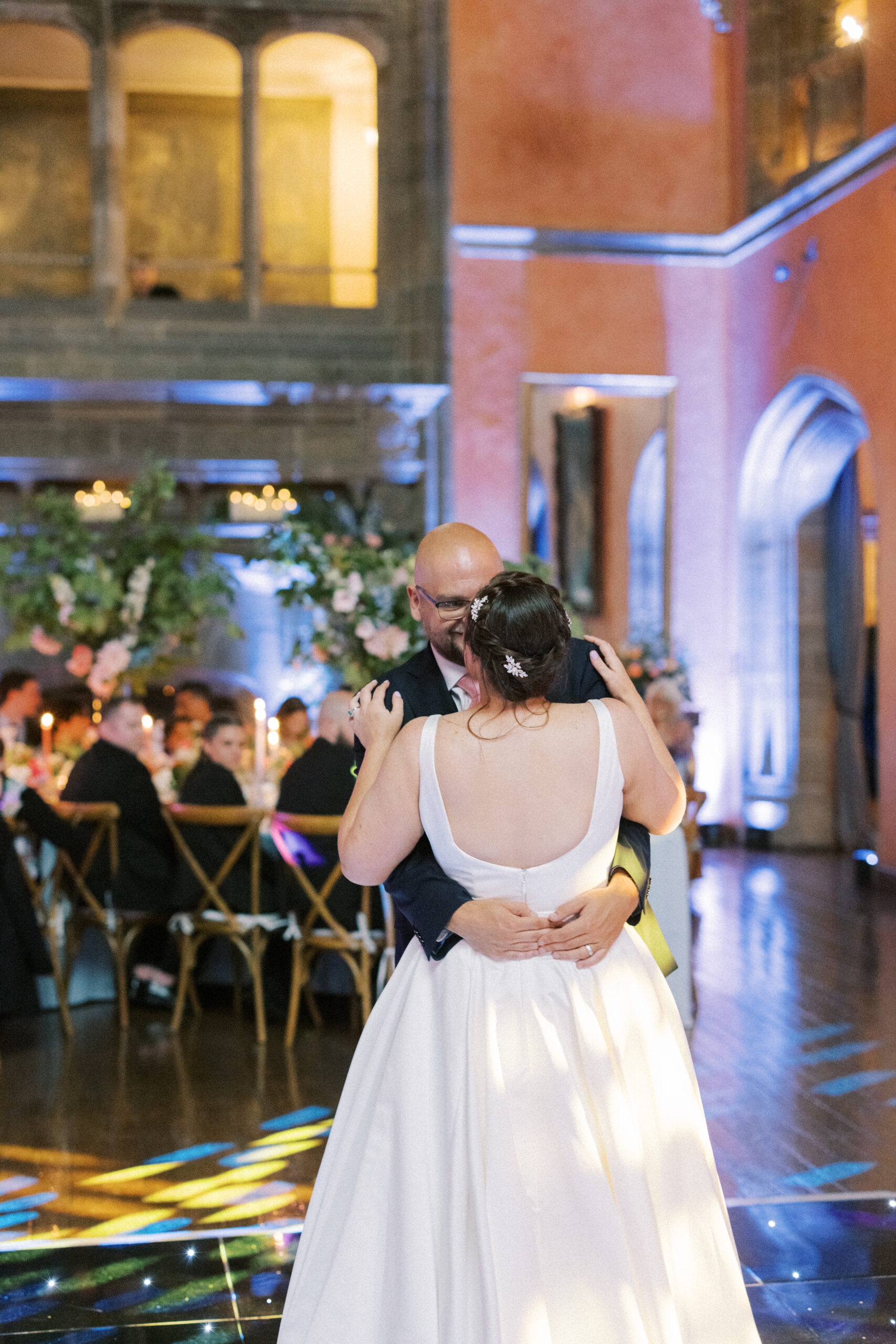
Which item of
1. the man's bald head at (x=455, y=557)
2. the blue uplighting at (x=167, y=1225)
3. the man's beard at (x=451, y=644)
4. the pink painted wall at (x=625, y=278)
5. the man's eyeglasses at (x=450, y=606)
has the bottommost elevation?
the blue uplighting at (x=167, y=1225)

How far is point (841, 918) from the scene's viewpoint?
25.5 ft

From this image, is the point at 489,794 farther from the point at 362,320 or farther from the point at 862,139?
the point at 362,320

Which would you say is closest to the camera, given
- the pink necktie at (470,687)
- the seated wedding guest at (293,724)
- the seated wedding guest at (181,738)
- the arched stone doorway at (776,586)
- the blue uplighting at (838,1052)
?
the pink necktie at (470,687)

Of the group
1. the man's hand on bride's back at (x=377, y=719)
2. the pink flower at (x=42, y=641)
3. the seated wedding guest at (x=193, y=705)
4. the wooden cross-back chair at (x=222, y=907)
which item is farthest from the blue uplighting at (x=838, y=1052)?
the seated wedding guest at (x=193, y=705)

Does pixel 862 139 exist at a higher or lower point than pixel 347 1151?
higher

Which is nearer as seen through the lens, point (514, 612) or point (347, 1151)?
point (514, 612)

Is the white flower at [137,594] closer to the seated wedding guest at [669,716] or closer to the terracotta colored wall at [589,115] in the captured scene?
the seated wedding guest at [669,716]

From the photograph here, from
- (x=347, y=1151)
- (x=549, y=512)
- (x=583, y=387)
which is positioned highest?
(x=583, y=387)

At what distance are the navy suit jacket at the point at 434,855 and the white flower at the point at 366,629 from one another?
324cm

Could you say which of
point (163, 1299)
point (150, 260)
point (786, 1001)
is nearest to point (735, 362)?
point (150, 260)

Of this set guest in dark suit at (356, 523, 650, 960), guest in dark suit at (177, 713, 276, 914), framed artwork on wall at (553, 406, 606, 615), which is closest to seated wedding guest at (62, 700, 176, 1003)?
guest in dark suit at (177, 713, 276, 914)

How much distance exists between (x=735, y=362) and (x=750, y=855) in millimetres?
3897

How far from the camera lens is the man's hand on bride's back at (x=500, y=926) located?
208 centimetres

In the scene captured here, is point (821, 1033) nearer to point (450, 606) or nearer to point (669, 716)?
point (669, 716)
